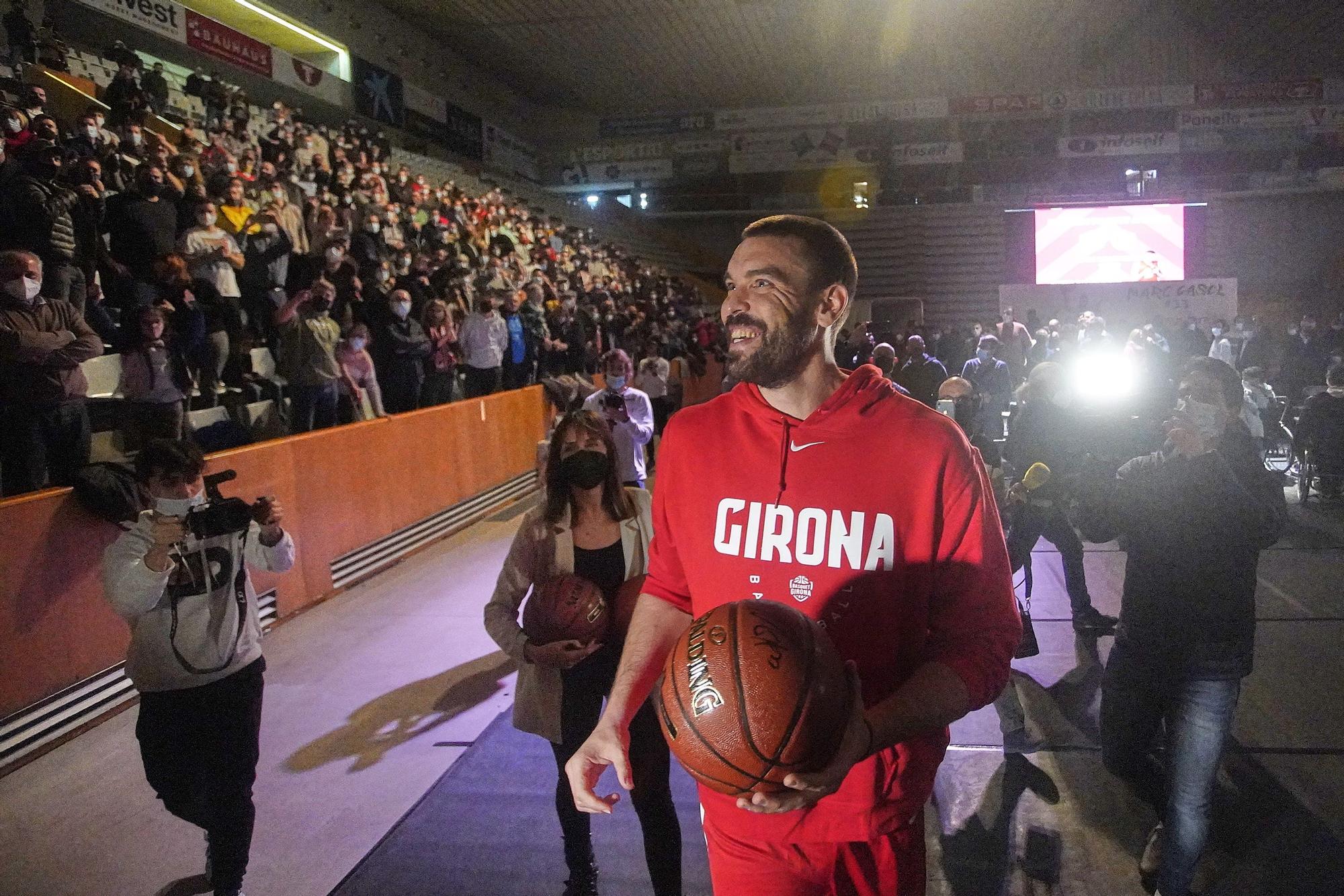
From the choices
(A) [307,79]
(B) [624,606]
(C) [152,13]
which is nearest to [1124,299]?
(A) [307,79]

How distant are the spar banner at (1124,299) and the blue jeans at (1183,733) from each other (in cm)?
2116

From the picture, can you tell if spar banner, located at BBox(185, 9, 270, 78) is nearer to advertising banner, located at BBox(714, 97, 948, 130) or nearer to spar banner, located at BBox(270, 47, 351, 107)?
spar banner, located at BBox(270, 47, 351, 107)

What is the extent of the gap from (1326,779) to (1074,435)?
2.20 metres

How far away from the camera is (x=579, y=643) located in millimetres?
2975

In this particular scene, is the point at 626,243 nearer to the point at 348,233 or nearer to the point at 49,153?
the point at 348,233

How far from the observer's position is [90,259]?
700cm

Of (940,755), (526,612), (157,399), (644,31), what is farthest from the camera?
(644,31)

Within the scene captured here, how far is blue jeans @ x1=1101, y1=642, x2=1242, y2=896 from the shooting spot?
2.84 meters

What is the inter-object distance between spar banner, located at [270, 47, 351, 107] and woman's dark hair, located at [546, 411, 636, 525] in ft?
53.7

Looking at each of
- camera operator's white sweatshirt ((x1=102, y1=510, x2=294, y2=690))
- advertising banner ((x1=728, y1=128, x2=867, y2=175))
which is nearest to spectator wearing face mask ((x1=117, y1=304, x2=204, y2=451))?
camera operator's white sweatshirt ((x1=102, y1=510, x2=294, y2=690))

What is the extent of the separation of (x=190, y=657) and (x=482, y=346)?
8444 millimetres

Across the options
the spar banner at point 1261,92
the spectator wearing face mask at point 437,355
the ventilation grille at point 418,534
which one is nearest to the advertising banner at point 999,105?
the spar banner at point 1261,92

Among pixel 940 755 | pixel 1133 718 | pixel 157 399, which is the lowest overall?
pixel 1133 718

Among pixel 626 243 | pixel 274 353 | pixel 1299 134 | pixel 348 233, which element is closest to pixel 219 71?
pixel 348 233
